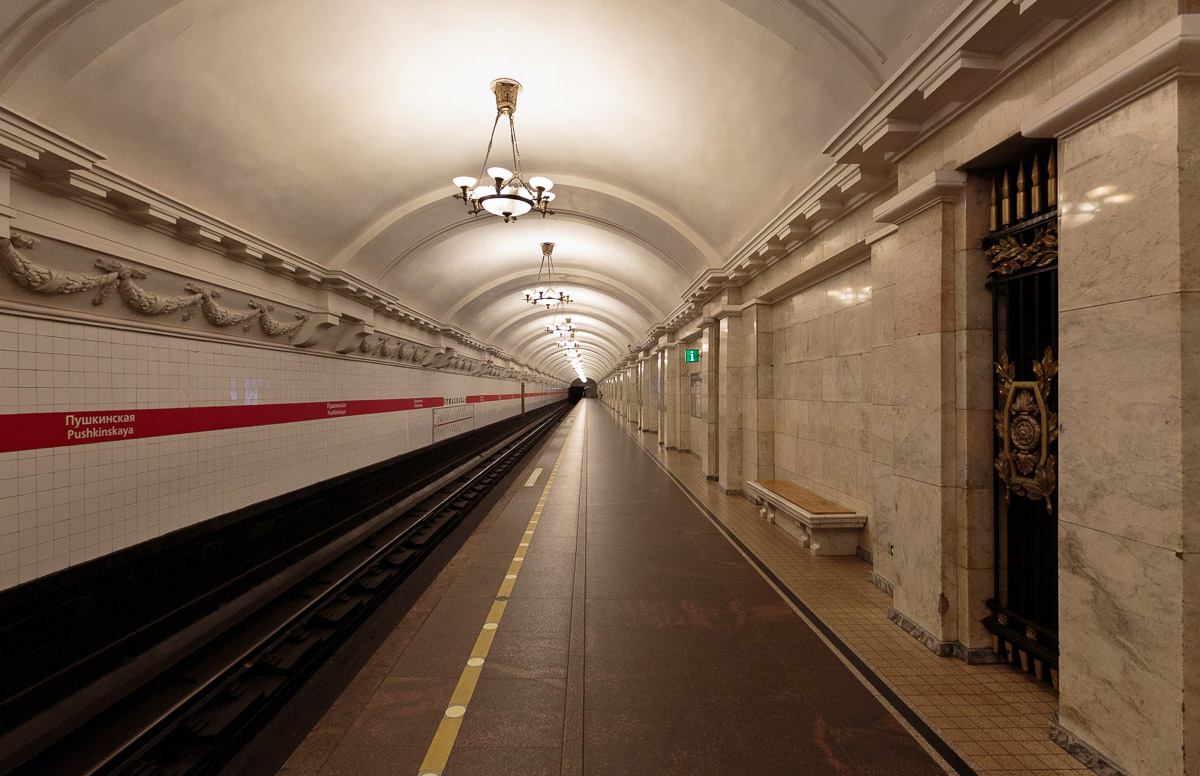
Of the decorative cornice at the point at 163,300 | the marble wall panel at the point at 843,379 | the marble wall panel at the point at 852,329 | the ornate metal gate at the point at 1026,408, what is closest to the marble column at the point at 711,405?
the marble wall panel at the point at 843,379

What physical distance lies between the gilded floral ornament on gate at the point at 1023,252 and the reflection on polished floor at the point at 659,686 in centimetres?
253

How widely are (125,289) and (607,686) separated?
5314 millimetres

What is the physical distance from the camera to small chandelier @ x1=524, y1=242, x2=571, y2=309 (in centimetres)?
1188

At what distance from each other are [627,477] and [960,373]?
24.4 feet

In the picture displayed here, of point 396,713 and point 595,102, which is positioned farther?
point 595,102

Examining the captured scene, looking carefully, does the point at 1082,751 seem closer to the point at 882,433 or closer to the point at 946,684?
the point at 946,684

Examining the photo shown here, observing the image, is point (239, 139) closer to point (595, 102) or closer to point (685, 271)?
point (595, 102)

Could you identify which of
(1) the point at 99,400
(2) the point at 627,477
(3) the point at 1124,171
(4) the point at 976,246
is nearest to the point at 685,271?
(2) the point at 627,477

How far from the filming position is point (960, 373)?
333 cm

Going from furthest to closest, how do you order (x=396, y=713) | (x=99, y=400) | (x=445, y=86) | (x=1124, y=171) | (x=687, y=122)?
(x=687, y=122), (x=445, y=86), (x=99, y=400), (x=396, y=713), (x=1124, y=171)

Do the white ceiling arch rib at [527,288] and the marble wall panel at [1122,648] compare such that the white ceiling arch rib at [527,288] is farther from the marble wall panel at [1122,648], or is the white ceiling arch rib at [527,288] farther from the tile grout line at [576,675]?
the marble wall panel at [1122,648]

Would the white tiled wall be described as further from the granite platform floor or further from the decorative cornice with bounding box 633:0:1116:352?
the decorative cornice with bounding box 633:0:1116:352

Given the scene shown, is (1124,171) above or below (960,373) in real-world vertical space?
above

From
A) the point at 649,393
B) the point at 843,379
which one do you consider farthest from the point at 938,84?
the point at 649,393
